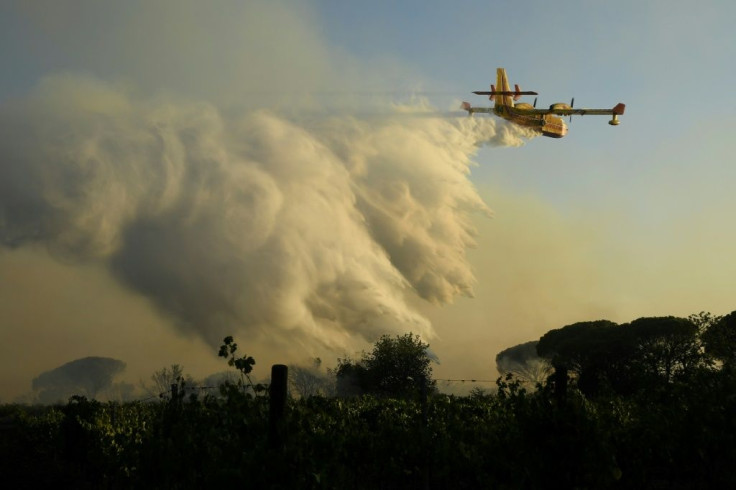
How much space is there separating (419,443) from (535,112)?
53.3 meters

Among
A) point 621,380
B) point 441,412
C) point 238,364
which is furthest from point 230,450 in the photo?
point 621,380

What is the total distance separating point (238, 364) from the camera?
409 inches

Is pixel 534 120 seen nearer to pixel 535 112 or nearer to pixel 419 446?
pixel 535 112

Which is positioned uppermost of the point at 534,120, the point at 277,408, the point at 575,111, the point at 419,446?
the point at 575,111

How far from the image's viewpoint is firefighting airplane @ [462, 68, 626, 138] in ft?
221

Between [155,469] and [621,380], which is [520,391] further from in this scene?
[621,380]

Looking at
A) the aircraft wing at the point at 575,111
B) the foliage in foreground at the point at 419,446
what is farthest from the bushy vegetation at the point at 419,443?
the aircraft wing at the point at 575,111

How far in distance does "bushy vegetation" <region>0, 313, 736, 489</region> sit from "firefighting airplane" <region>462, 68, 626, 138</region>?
1687 inches

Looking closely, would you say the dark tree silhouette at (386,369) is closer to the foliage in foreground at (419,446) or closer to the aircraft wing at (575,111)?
the aircraft wing at (575,111)

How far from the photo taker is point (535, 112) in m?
67.1

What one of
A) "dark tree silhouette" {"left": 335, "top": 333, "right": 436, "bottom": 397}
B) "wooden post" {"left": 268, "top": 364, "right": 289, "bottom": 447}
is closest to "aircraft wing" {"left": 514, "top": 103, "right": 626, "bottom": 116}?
"dark tree silhouette" {"left": 335, "top": 333, "right": 436, "bottom": 397}

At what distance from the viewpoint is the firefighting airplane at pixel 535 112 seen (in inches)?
2657

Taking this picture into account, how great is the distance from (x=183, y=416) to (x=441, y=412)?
13913mm

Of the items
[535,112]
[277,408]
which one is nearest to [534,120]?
[535,112]
